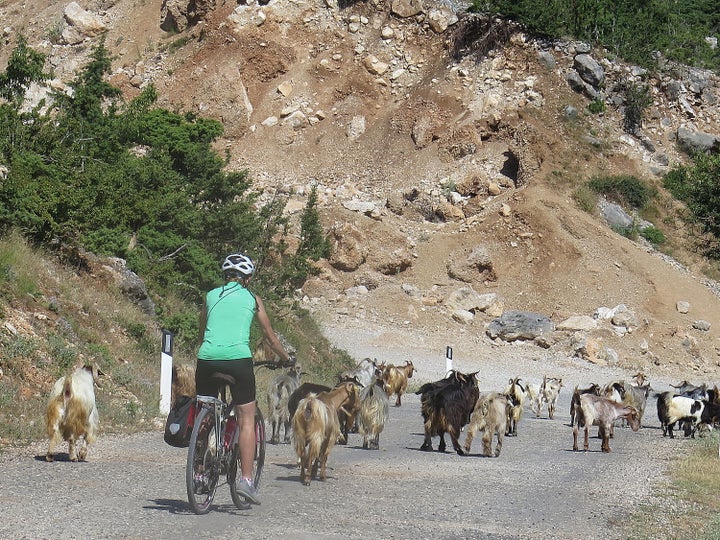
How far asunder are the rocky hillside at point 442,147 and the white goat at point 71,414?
26745 mm

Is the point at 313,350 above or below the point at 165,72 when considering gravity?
below

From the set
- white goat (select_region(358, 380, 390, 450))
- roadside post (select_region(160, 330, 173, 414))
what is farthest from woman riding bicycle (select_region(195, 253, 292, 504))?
roadside post (select_region(160, 330, 173, 414))

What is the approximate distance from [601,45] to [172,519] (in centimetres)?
5226

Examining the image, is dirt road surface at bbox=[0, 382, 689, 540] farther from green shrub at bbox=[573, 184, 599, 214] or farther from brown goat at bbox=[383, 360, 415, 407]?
green shrub at bbox=[573, 184, 599, 214]

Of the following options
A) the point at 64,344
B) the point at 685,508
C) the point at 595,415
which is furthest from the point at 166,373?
the point at 685,508

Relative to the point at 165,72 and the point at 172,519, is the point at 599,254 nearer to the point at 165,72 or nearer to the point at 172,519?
the point at 165,72

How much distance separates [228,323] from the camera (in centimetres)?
822

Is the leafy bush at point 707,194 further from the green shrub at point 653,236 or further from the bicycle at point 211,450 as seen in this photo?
the green shrub at point 653,236

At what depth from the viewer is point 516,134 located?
51375mm

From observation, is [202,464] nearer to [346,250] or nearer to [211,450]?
[211,450]

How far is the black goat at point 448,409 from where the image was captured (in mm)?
14531

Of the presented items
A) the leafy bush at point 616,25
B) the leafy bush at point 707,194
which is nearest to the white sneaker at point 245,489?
the leafy bush at point 707,194

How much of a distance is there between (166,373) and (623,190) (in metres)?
39.0

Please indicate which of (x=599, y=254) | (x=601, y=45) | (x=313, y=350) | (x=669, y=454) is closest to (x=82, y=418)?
(x=669, y=454)
